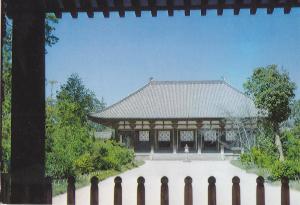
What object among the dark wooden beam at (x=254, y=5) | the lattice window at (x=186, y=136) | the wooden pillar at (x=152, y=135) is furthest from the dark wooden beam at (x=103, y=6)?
the lattice window at (x=186, y=136)

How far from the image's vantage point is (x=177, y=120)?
26188mm

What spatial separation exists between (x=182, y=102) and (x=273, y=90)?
1368 centimetres

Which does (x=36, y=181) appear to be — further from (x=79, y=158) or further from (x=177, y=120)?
(x=177, y=120)

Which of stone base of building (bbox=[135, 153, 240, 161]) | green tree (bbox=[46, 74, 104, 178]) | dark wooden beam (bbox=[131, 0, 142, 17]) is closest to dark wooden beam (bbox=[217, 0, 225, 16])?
dark wooden beam (bbox=[131, 0, 142, 17])

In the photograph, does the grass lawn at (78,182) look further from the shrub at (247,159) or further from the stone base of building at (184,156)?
the stone base of building at (184,156)

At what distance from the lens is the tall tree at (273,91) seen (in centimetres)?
1479

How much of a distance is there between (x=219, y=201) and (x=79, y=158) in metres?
7.06

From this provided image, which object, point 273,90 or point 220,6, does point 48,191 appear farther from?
point 273,90

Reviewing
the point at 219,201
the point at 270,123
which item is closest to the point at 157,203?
the point at 219,201

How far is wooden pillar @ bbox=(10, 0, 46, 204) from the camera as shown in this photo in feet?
9.43

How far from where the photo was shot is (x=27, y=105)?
2.89 metres

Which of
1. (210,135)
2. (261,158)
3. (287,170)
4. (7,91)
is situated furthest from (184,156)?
(7,91)

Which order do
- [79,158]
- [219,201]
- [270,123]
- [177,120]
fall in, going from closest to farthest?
1. [219,201]
2. [79,158]
3. [270,123]
4. [177,120]

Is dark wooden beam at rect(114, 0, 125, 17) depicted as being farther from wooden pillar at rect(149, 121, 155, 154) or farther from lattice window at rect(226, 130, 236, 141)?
lattice window at rect(226, 130, 236, 141)
